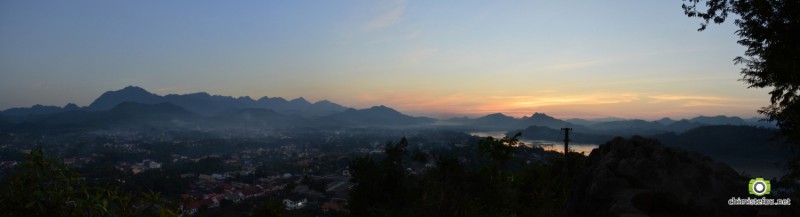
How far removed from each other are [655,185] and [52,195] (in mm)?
10678

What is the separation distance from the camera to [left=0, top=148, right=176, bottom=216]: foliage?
286 cm

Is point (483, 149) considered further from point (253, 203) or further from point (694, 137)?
point (694, 137)

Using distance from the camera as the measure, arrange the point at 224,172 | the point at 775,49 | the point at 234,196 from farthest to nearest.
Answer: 1. the point at 224,172
2. the point at 234,196
3. the point at 775,49

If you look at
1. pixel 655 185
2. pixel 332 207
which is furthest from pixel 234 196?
pixel 655 185

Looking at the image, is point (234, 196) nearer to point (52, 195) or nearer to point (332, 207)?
point (332, 207)

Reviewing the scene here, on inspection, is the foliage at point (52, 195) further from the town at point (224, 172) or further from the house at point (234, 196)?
the house at point (234, 196)

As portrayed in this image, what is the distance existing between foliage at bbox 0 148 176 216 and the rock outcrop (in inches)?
325

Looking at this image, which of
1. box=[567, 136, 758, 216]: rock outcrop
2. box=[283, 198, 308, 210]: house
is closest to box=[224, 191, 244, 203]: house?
box=[283, 198, 308, 210]: house

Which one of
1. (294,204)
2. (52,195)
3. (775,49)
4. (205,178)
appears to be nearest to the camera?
(52,195)

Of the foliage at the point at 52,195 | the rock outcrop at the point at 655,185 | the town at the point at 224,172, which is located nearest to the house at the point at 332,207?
the town at the point at 224,172

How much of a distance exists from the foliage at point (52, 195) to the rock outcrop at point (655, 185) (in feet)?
27.1

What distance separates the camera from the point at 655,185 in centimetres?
899

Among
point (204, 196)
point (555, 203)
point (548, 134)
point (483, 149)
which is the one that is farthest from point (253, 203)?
point (548, 134)

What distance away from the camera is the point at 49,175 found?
303 cm
